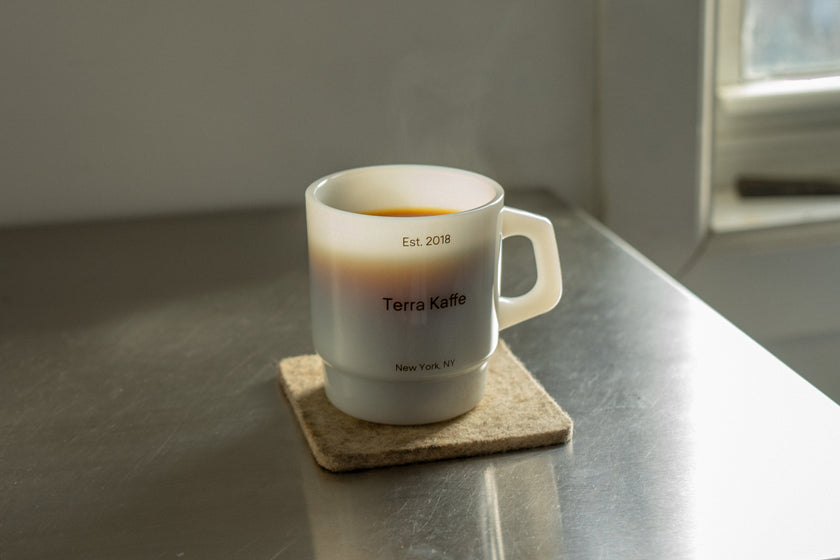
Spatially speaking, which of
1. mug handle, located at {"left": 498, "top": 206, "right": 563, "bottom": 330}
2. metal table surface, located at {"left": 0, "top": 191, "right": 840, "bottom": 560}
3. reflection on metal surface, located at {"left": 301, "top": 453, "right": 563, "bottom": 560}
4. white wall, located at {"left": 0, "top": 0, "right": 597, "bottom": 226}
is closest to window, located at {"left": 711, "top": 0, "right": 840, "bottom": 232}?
white wall, located at {"left": 0, "top": 0, "right": 597, "bottom": 226}

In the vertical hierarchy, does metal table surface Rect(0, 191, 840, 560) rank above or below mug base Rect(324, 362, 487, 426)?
below

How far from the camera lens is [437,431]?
50 cm

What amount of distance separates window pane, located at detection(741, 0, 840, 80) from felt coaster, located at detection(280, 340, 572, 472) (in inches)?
31.6

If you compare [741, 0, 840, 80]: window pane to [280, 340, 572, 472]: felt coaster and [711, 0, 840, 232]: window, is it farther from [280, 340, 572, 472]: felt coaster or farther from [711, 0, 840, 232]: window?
[280, 340, 572, 472]: felt coaster

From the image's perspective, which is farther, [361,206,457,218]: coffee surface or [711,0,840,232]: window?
[711,0,840,232]: window

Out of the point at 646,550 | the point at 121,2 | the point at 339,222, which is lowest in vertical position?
the point at 646,550

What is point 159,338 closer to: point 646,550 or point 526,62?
point 646,550

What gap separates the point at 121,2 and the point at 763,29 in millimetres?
804

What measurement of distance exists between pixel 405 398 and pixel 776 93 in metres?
0.86

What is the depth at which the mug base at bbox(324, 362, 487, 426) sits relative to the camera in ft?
1.63

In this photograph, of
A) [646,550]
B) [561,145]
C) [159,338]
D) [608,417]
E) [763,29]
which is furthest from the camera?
[763,29]

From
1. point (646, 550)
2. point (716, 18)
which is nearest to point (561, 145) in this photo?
point (716, 18)

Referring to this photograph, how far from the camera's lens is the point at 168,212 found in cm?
94

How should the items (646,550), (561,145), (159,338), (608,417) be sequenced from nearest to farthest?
1. (646,550)
2. (608,417)
3. (159,338)
4. (561,145)
